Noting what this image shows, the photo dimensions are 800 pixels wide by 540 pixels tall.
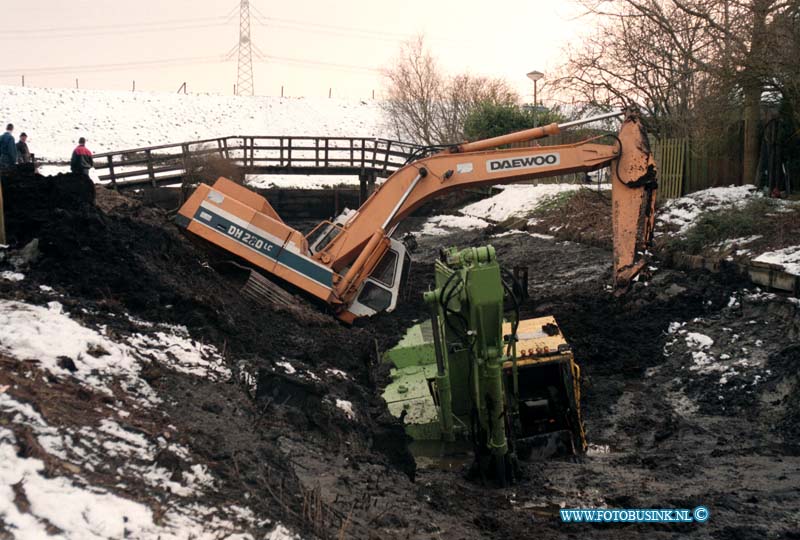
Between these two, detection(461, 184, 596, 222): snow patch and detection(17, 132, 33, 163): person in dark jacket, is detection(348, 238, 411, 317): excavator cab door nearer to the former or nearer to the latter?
detection(17, 132, 33, 163): person in dark jacket

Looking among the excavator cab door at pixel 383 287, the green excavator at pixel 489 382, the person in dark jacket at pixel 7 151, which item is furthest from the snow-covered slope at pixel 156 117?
the green excavator at pixel 489 382

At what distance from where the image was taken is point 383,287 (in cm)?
1374

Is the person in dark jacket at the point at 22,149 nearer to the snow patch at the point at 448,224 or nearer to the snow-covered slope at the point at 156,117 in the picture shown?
the snow patch at the point at 448,224

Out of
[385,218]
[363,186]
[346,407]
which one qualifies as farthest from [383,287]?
[363,186]

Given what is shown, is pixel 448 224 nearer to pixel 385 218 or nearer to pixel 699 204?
pixel 699 204

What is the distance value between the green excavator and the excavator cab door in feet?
12.5

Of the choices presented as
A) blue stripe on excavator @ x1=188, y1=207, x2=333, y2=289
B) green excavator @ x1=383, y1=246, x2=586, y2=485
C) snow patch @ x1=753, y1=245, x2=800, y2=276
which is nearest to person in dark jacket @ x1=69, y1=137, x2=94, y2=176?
blue stripe on excavator @ x1=188, y1=207, x2=333, y2=289

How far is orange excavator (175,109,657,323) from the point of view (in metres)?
13.4

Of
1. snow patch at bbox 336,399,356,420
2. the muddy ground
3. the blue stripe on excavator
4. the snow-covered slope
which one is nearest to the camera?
the muddy ground

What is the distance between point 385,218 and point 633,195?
3882 millimetres

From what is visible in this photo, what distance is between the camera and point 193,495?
555cm

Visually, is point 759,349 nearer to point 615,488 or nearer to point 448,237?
point 615,488

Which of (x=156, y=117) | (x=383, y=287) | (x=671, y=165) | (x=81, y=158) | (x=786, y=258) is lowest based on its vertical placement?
(x=383, y=287)

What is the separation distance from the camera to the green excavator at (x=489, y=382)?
776cm
